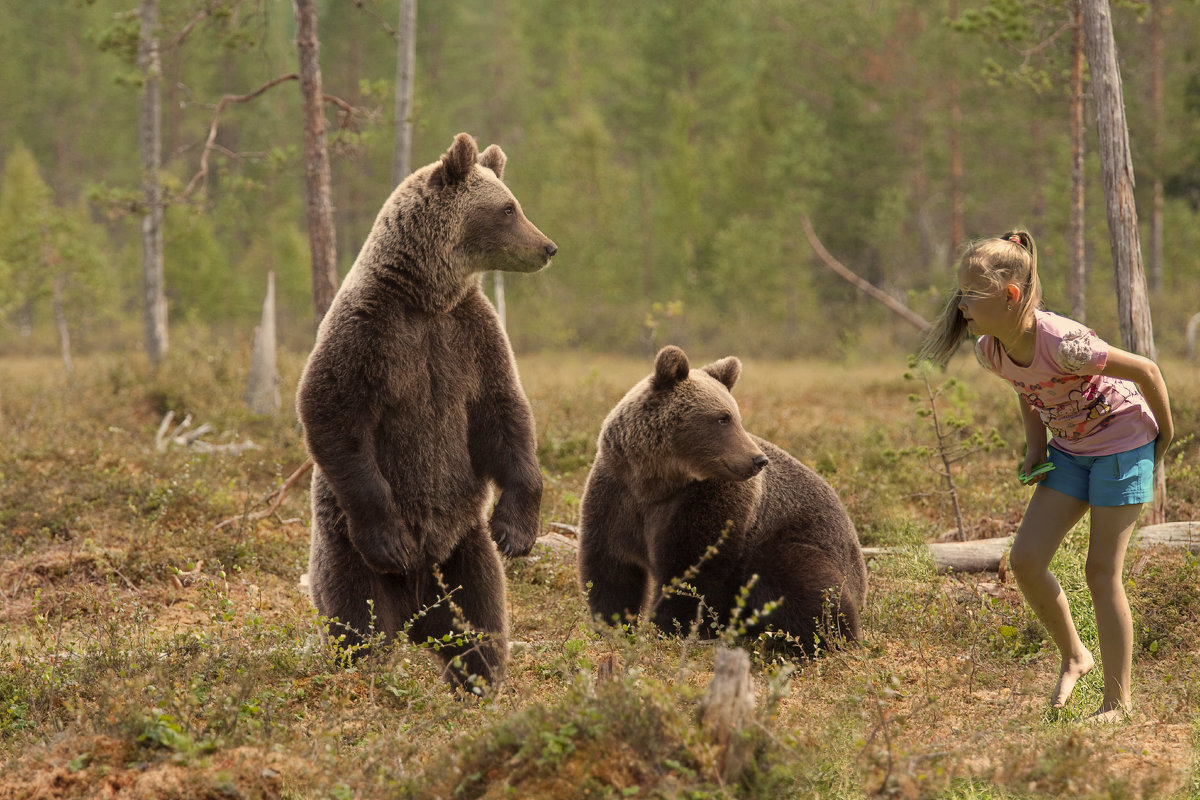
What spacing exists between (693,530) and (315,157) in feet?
23.3

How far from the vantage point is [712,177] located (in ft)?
104

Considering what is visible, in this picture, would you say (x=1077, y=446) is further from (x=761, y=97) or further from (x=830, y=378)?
(x=761, y=97)

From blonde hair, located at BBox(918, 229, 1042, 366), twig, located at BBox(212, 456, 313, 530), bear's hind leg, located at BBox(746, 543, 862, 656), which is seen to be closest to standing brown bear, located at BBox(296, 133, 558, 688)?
bear's hind leg, located at BBox(746, 543, 862, 656)

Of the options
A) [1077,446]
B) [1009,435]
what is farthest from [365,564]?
[1009,435]

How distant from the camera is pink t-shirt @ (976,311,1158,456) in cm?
444

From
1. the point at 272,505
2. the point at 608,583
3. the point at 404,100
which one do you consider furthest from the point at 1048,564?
the point at 404,100

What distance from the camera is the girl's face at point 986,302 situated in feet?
14.6

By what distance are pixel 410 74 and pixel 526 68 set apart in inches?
1067

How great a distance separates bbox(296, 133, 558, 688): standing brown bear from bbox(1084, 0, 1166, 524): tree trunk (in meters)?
5.08

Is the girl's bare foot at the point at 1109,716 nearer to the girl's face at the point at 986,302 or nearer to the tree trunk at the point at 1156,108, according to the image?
the girl's face at the point at 986,302

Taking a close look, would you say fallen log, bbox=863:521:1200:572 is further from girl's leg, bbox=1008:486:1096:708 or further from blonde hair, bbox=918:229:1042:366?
blonde hair, bbox=918:229:1042:366

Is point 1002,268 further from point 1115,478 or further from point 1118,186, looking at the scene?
point 1118,186

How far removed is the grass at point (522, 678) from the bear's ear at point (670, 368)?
1.38 m

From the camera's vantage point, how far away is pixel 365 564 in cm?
484
